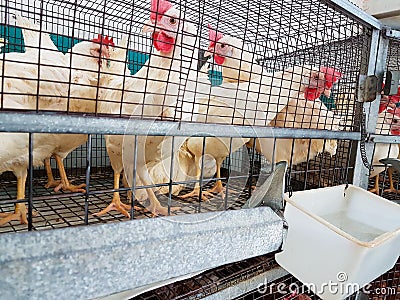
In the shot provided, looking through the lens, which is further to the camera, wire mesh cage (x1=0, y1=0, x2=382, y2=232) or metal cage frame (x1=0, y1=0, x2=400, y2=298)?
wire mesh cage (x1=0, y1=0, x2=382, y2=232)

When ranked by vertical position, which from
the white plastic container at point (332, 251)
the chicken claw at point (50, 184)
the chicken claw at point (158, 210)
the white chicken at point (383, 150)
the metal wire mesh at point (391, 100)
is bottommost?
the chicken claw at point (50, 184)

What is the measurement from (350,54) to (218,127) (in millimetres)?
877

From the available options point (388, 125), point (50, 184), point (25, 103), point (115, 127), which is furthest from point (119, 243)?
point (388, 125)

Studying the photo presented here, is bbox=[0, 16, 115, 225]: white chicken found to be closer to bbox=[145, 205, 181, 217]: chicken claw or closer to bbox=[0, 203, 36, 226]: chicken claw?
bbox=[0, 203, 36, 226]: chicken claw

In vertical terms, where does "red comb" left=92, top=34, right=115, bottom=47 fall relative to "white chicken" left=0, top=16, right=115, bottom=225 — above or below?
above

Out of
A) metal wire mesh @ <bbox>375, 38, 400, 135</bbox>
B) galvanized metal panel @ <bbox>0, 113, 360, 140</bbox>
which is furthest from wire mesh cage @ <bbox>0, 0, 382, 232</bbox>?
metal wire mesh @ <bbox>375, 38, 400, 135</bbox>

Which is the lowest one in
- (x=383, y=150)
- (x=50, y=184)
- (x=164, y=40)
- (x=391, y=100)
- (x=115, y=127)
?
(x=50, y=184)

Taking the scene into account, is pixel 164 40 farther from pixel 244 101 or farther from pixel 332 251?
pixel 332 251

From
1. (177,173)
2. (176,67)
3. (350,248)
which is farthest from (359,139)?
(177,173)

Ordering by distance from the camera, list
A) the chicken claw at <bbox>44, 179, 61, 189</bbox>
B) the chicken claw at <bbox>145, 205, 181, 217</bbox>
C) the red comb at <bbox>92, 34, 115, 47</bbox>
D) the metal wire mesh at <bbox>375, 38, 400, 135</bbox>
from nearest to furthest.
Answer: the red comb at <bbox>92, 34, 115, 47</bbox> → the chicken claw at <bbox>145, 205, 181, 217</bbox> → the metal wire mesh at <bbox>375, 38, 400, 135</bbox> → the chicken claw at <bbox>44, 179, 61, 189</bbox>

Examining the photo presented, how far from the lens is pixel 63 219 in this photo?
4.04ft

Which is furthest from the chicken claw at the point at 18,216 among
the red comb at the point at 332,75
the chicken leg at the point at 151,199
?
the red comb at the point at 332,75

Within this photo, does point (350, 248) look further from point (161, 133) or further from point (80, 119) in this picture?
point (80, 119)

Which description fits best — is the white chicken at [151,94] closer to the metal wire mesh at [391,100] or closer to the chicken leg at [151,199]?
the chicken leg at [151,199]
